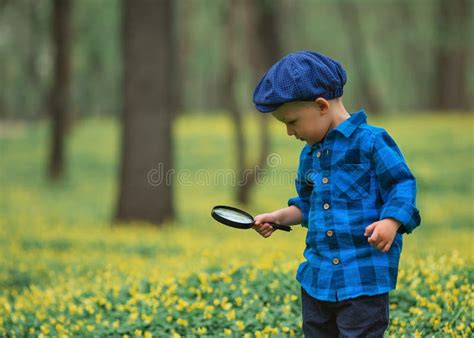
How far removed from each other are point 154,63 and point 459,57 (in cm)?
1840

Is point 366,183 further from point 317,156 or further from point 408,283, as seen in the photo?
point 408,283

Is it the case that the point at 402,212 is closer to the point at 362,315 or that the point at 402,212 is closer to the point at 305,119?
the point at 362,315

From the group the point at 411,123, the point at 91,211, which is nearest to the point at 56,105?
the point at 91,211

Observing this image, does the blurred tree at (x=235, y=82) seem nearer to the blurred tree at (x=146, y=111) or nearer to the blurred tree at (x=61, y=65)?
the blurred tree at (x=146, y=111)

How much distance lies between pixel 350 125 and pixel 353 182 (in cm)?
28

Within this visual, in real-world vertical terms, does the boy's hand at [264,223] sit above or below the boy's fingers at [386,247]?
above

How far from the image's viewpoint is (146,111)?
38.5 feet

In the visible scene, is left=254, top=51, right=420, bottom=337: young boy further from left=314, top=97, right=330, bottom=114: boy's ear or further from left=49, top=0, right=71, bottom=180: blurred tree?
left=49, top=0, right=71, bottom=180: blurred tree

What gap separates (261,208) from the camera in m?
14.4

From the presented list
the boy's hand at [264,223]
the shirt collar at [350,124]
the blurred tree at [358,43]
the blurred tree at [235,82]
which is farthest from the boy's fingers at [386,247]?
the blurred tree at [358,43]

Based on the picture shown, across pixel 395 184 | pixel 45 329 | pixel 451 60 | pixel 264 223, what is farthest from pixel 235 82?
pixel 451 60

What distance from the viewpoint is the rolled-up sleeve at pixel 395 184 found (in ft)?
9.85

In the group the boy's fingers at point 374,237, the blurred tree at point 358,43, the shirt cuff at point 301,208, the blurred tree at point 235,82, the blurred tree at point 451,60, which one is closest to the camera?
the boy's fingers at point 374,237

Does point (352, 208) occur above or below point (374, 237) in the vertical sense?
above
